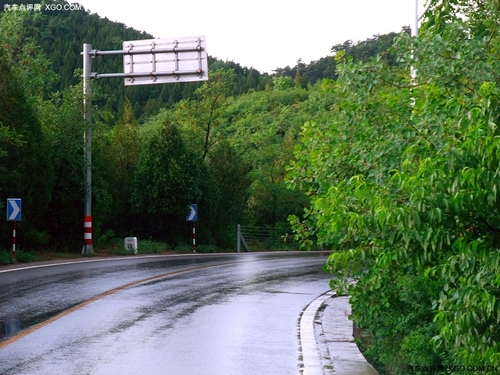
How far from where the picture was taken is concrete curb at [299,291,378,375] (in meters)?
9.64

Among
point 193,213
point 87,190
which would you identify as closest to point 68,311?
point 87,190

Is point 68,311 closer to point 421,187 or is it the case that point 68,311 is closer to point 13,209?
point 421,187

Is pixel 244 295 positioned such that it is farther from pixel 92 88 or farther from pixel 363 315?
pixel 92 88

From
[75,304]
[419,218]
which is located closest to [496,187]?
[419,218]

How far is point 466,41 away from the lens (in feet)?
27.7

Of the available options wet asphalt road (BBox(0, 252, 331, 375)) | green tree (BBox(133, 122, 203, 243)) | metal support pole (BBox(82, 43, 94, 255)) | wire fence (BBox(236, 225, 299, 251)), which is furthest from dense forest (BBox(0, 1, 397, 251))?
wet asphalt road (BBox(0, 252, 331, 375))

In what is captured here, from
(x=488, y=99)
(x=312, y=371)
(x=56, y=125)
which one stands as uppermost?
(x=56, y=125)

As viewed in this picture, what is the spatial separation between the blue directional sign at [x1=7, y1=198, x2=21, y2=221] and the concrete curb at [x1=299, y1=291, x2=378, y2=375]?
11.5m

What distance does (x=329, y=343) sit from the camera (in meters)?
11.6

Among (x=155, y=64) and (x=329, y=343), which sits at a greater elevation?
(x=155, y=64)

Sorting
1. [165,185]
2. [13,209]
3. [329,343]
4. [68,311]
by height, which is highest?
[165,185]

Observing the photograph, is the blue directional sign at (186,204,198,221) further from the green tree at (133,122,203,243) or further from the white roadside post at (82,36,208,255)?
the white roadside post at (82,36,208,255)

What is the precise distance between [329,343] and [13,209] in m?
15.4

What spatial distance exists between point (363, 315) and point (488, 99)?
595 centimetres
